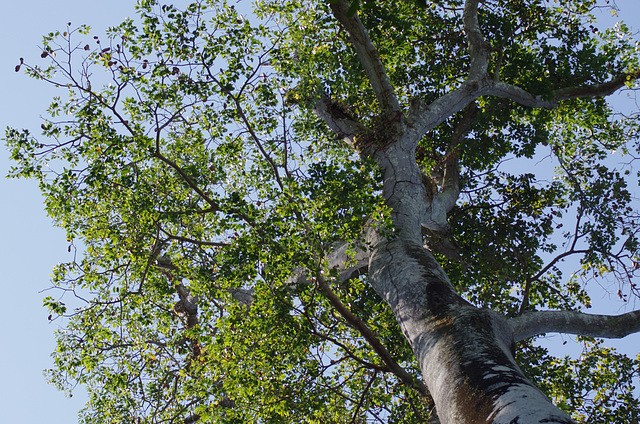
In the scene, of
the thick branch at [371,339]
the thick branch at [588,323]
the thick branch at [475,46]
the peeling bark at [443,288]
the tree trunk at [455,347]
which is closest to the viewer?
the tree trunk at [455,347]

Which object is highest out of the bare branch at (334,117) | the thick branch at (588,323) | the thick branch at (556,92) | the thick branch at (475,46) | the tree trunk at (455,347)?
the thick branch at (475,46)

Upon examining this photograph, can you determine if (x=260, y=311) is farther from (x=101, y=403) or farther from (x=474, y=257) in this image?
(x=474, y=257)

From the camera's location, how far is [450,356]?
4.14 meters

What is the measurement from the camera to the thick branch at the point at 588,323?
20.7 ft

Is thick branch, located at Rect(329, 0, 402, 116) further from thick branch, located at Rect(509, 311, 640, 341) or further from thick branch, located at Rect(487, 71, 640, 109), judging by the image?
thick branch, located at Rect(509, 311, 640, 341)

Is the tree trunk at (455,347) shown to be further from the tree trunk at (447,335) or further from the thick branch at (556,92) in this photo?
the thick branch at (556,92)

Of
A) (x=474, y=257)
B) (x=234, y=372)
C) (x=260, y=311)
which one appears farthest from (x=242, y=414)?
(x=474, y=257)

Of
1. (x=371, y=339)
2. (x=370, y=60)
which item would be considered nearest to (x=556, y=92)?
(x=370, y=60)

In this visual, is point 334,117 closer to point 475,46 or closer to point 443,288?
point 475,46

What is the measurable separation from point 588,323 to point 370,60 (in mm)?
5637

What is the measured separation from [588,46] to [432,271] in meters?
8.52

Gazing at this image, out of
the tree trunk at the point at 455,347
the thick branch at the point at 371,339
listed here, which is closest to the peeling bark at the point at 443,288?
the tree trunk at the point at 455,347

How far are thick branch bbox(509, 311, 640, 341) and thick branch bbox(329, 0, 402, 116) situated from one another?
421cm

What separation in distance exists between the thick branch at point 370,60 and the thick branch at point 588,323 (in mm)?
4209
